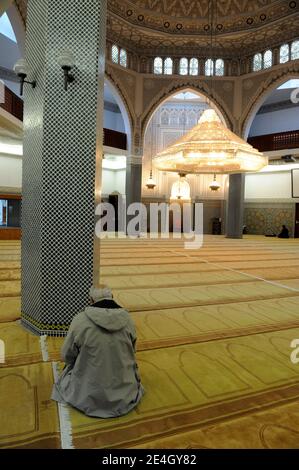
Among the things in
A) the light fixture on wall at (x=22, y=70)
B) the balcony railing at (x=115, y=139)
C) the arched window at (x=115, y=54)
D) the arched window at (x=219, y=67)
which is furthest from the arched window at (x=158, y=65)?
the light fixture on wall at (x=22, y=70)

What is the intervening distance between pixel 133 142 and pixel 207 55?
11.4 feet

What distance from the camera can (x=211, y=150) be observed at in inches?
262

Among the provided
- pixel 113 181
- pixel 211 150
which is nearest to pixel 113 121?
pixel 113 181

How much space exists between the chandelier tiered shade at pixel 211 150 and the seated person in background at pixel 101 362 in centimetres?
556

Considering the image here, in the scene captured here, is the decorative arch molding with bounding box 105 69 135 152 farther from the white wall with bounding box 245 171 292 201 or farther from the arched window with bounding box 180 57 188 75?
the white wall with bounding box 245 171 292 201

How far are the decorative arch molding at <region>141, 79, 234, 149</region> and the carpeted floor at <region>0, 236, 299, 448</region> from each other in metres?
8.00

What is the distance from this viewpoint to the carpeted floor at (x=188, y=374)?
1.33 m

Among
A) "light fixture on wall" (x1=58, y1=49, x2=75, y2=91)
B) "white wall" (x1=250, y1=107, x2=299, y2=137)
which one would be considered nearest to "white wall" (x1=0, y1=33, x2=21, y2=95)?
"white wall" (x1=250, y1=107, x2=299, y2=137)

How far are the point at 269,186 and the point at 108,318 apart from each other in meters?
12.8

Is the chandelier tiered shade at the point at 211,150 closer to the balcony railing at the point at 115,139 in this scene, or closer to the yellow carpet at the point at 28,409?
the balcony railing at the point at 115,139

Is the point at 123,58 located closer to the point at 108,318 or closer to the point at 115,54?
the point at 115,54
